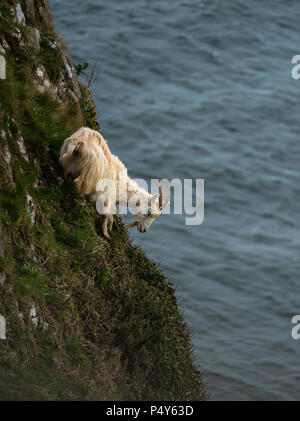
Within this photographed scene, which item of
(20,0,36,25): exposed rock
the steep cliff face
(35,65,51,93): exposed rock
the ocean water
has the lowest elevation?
the steep cliff face

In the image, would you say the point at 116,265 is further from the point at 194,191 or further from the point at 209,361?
the point at 194,191

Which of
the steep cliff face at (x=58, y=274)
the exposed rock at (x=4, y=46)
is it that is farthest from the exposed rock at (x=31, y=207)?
the exposed rock at (x=4, y=46)

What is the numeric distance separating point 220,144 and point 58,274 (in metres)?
40.6

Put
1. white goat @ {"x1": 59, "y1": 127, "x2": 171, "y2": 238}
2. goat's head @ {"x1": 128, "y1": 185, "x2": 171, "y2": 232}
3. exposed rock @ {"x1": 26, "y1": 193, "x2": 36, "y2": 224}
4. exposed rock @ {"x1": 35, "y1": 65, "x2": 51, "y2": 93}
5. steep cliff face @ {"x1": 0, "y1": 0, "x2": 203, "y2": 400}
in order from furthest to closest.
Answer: goat's head @ {"x1": 128, "y1": 185, "x2": 171, "y2": 232} → exposed rock @ {"x1": 35, "y1": 65, "x2": 51, "y2": 93} → white goat @ {"x1": 59, "y1": 127, "x2": 171, "y2": 238} → exposed rock @ {"x1": 26, "y1": 193, "x2": 36, "y2": 224} → steep cliff face @ {"x1": 0, "y1": 0, "x2": 203, "y2": 400}

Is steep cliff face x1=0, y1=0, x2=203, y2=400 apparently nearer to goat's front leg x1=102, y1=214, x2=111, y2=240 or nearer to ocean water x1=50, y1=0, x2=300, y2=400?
goat's front leg x1=102, y1=214, x2=111, y2=240

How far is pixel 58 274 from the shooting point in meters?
10.9

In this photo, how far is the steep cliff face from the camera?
9586mm

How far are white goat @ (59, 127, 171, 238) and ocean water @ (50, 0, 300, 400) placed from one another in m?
13.4

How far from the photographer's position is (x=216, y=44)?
5784cm

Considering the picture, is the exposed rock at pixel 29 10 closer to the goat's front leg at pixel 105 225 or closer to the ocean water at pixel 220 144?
the goat's front leg at pixel 105 225

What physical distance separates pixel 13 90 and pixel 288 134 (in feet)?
140

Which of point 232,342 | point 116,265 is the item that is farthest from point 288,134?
point 116,265

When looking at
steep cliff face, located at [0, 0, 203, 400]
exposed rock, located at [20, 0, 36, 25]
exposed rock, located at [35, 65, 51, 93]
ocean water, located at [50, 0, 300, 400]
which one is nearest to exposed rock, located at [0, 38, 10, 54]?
steep cliff face, located at [0, 0, 203, 400]

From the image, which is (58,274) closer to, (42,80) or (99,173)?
(99,173)
